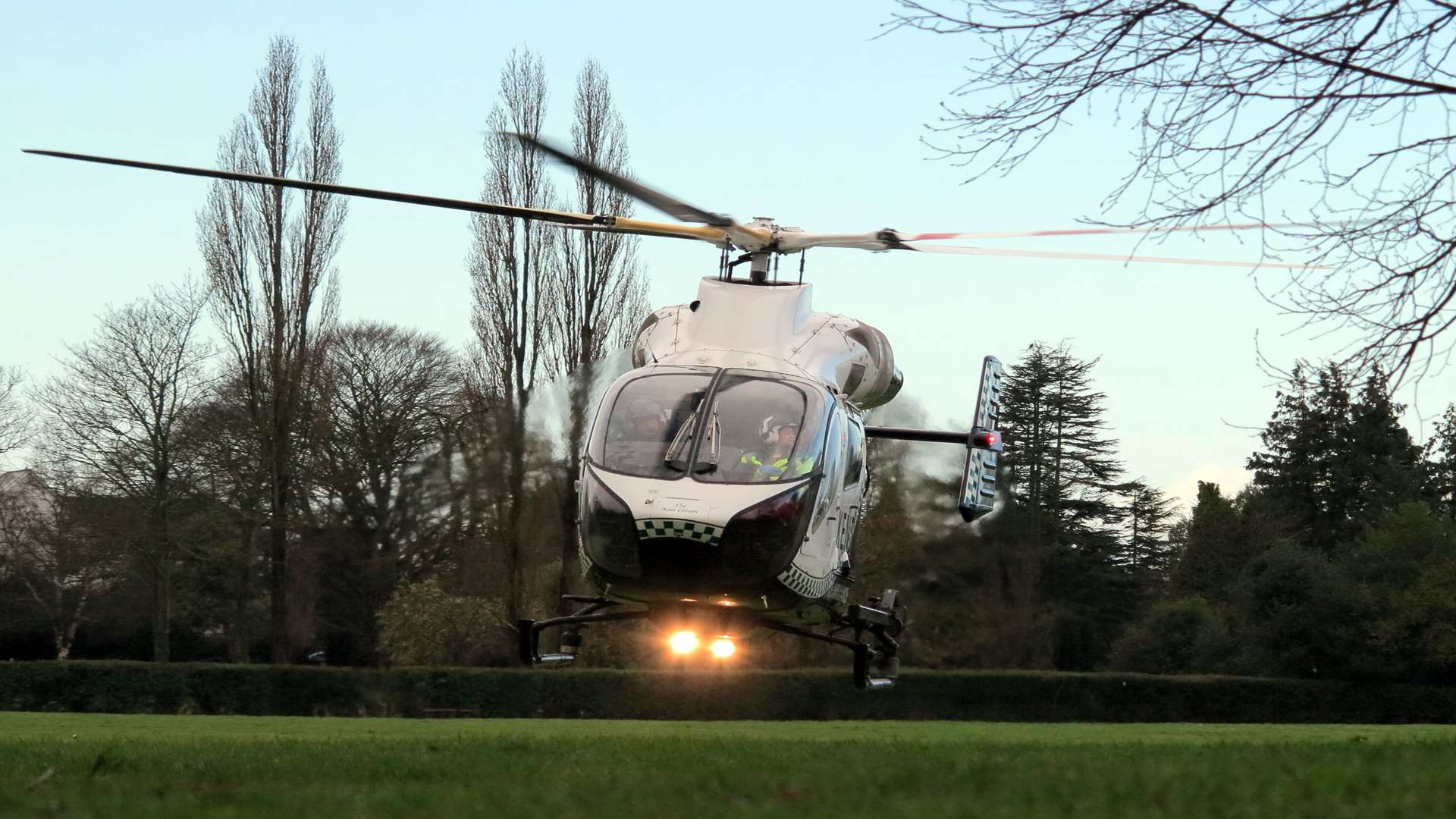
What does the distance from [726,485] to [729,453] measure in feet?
1.03

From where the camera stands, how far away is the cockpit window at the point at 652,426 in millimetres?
13203

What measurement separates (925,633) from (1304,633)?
13095mm

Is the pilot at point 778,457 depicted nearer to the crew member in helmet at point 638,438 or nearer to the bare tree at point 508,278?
the crew member in helmet at point 638,438

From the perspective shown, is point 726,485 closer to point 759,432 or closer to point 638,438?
point 759,432

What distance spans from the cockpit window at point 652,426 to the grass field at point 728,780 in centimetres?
260

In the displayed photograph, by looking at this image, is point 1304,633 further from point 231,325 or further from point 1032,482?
point 231,325

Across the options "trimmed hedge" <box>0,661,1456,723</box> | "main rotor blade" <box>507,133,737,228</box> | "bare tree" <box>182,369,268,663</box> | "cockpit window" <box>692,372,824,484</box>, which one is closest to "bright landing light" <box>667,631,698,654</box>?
"cockpit window" <box>692,372,824,484</box>

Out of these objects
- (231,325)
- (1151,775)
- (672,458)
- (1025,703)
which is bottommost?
(1025,703)

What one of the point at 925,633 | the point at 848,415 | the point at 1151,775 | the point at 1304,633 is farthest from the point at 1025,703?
the point at 1151,775

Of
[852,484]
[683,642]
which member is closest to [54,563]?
[683,642]

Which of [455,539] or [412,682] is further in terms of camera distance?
[412,682]

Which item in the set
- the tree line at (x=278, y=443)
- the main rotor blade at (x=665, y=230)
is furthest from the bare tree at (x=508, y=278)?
the main rotor blade at (x=665, y=230)

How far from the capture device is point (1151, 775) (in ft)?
22.0

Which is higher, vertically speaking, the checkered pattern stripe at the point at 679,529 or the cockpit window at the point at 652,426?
the cockpit window at the point at 652,426
